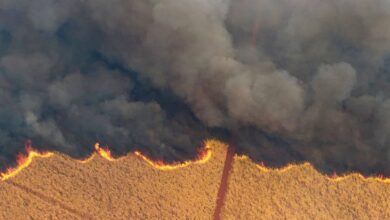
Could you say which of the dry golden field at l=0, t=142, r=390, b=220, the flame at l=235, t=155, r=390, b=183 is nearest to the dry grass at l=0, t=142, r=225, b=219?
the dry golden field at l=0, t=142, r=390, b=220

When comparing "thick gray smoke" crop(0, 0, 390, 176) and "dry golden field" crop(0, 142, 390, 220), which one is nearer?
"thick gray smoke" crop(0, 0, 390, 176)

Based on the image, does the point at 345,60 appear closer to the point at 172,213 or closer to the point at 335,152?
the point at 335,152

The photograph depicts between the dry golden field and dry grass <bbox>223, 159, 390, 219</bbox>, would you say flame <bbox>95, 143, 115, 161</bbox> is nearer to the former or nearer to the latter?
the dry golden field

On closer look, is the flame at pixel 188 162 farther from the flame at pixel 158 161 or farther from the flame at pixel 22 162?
the flame at pixel 22 162

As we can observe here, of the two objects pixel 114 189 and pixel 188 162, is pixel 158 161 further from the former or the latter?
pixel 114 189

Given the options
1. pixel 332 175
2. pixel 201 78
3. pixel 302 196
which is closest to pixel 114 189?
pixel 201 78

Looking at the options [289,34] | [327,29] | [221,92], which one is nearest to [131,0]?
[221,92]
